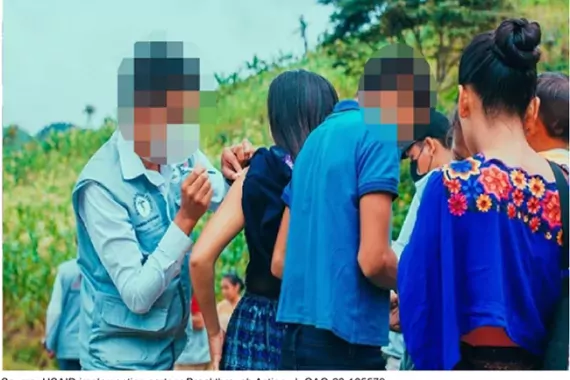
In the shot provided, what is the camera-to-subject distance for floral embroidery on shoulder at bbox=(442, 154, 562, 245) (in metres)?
2.81

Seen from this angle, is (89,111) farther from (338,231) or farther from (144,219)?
(338,231)

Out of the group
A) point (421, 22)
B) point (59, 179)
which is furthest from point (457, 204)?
→ point (59, 179)

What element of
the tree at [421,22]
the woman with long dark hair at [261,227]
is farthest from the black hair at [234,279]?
the woman with long dark hair at [261,227]

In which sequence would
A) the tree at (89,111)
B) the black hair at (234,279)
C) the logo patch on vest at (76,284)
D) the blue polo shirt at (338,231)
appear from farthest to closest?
the black hair at (234,279) → the logo patch on vest at (76,284) → the tree at (89,111) → the blue polo shirt at (338,231)

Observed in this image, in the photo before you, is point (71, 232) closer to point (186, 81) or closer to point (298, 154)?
point (186, 81)

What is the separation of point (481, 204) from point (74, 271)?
2.47 meters

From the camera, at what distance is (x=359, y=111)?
3.27 meters

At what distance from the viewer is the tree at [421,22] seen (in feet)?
15.3

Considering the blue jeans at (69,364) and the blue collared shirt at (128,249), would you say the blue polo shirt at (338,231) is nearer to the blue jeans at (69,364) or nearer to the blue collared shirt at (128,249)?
the blue collared shirt at (128,249)

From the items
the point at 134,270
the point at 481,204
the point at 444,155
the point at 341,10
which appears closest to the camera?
the point at 481,204

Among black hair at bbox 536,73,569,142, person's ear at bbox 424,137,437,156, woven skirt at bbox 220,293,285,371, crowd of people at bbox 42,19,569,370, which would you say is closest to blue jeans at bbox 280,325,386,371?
crowd of people at bbox 42,19,569,370

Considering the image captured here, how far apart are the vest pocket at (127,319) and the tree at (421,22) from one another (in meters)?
1.69

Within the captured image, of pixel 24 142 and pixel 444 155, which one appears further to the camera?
pixel 24 142

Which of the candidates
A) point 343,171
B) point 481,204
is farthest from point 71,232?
point 481,204
